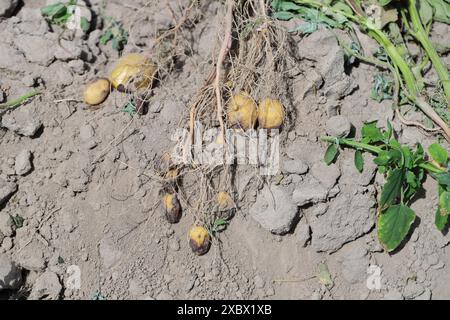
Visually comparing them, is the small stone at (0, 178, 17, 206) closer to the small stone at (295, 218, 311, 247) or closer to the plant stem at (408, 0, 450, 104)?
the small stone at (295, 218, 311, 247)

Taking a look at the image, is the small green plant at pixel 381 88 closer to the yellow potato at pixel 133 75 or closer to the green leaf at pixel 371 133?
the green leaf at pixel 371 133

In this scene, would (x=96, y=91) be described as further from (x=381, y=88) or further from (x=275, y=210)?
(x=381, y=88)

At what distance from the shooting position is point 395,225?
1826 mm

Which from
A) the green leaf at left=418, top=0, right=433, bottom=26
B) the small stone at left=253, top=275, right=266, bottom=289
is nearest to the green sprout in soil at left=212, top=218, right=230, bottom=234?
the small stone at left=253, top=275, right=266, bottom=289

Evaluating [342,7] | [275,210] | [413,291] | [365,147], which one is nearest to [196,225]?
[275,210]

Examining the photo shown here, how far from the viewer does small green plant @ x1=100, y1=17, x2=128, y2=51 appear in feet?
6.84

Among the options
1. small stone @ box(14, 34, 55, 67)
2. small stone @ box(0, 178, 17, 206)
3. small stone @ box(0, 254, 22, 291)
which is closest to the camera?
small stone @ box(0, 254, 22, 291)

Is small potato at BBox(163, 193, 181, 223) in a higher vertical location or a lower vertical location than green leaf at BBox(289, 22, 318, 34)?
lower

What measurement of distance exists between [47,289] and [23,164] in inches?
15.2

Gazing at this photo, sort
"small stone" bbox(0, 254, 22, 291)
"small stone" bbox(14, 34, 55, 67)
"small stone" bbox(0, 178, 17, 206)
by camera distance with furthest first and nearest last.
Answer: "small stone" bbox(14, 34, 55, 67)
"small stone" bbox(0, 178, 17, 206)
"small stone" bbox(0, 254, 22, 291)

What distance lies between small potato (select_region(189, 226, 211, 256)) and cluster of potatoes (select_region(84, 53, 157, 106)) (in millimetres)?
479

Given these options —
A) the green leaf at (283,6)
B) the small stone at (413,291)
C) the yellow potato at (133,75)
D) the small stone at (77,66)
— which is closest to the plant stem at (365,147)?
the small stone at (413,291)

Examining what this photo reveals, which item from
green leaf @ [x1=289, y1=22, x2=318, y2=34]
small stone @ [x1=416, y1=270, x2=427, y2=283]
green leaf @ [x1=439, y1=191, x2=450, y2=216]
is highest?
green leaf @ [x1=289, y1=22, x2=318, y2=34]

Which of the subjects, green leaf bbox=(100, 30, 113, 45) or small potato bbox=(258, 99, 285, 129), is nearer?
small potato bbox=(258, 99, 285, 129)
